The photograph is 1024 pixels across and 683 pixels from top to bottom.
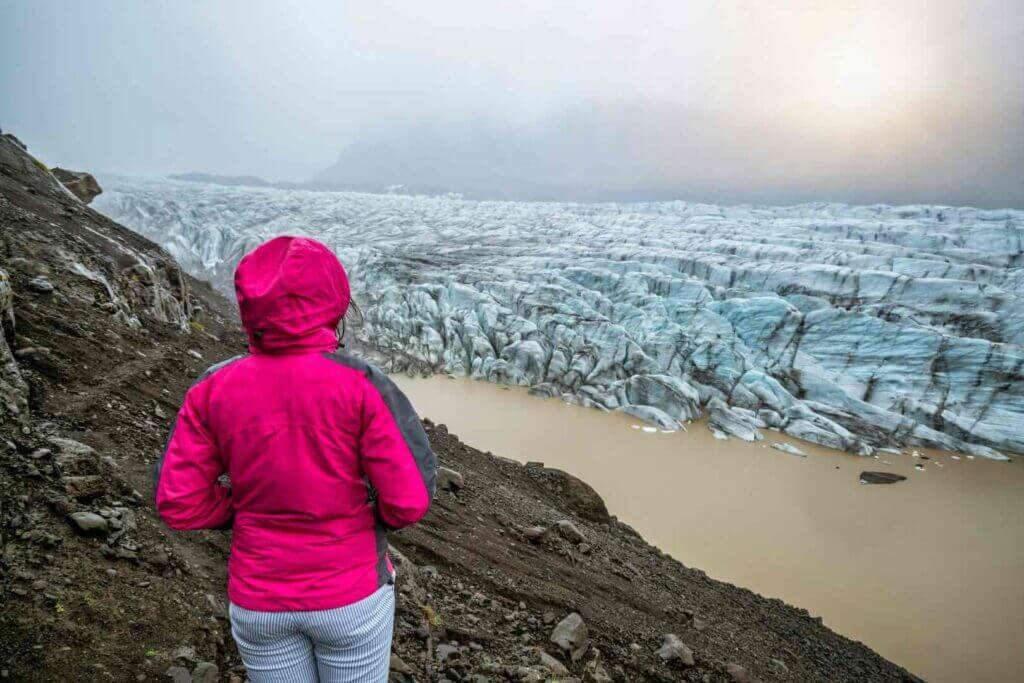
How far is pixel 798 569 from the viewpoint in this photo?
7.05 meters

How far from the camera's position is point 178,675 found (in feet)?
→ 6.01

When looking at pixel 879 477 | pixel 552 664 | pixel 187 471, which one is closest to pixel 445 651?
pixel 552 664

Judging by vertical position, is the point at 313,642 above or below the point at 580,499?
above

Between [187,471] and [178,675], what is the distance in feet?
4.14

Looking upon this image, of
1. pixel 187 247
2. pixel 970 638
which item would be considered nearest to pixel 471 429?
pixel 970 638

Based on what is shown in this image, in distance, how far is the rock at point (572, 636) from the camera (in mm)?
3064

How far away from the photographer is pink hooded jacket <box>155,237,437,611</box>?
1.10 m

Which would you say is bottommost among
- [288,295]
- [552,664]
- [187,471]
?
[552,664]

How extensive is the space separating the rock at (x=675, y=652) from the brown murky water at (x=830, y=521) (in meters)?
3.61

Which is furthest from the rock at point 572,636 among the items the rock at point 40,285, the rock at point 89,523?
the rock at point 40,285

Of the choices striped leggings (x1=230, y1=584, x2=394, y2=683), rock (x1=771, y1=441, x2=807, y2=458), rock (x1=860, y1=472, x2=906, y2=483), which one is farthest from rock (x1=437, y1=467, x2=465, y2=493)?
rock (x1=860, y1=472, x2=906, y2=483)

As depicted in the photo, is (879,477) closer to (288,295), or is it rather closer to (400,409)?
(400,409)

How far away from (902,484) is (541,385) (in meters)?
8.25

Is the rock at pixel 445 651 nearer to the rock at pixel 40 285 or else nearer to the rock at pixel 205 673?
the rock at pixel 205 673
